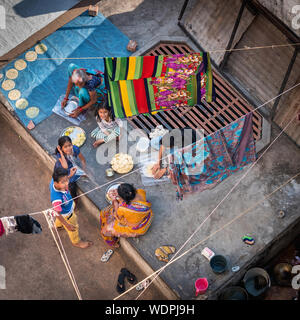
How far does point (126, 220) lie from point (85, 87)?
8.42 feet

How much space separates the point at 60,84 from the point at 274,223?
4.71 metres

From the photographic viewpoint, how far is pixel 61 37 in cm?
859

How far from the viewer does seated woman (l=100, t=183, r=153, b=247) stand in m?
5.94

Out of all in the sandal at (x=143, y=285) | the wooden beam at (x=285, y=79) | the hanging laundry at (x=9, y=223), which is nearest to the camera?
the hanging laundry at (x=9, y=223)

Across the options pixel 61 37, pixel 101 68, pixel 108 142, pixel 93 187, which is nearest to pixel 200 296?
pixel 93 187

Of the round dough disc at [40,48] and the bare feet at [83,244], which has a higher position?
the round dough disc at [40,48]

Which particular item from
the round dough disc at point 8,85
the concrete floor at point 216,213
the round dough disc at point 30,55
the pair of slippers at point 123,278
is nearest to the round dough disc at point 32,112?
the concrete floor at point 216,213

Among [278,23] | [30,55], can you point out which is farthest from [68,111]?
[278,23]

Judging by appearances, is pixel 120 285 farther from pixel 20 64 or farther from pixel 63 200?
pixel 20 64

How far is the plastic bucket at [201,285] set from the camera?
6023 millimetres

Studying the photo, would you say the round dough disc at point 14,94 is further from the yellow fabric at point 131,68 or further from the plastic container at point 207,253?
the plastic container at point 207,253

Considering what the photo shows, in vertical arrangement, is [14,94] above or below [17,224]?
above

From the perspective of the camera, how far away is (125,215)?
20.0ft

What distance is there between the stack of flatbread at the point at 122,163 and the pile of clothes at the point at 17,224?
180 cm
